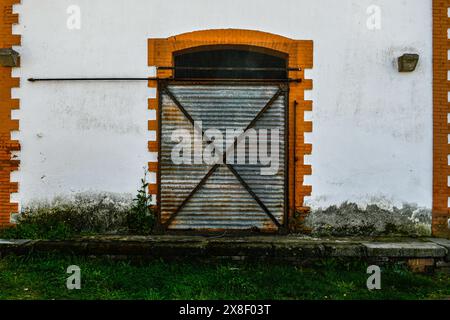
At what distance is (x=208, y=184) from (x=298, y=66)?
246cm

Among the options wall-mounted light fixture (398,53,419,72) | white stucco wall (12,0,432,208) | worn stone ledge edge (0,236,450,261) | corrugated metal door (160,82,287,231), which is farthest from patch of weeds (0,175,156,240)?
wall-mounted light fixture (398,53,419,72)

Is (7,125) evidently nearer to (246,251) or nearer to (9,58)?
(9,58)

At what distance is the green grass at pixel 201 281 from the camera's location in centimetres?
505

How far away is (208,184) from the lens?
7156mm

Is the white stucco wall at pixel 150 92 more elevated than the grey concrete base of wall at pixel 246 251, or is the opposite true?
the white stucco wall at pixel 150 92

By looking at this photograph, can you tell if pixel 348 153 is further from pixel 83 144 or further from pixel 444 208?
pixel 83 144

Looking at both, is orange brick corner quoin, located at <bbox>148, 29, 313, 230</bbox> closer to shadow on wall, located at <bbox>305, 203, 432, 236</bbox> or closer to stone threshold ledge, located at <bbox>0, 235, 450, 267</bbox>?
shadow on wall, located at <bbox>305, 203, 432, 236</bbox>

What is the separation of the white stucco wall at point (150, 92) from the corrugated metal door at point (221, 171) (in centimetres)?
46

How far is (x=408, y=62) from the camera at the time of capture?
→ 6.96 m

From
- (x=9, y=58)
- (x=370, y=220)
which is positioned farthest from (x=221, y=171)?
(x=9, y=58)

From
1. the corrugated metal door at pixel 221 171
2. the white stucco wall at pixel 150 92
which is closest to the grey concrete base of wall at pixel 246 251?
the corrugated metal door at pixel 221 171

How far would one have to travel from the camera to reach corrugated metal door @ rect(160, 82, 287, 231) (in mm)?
7125

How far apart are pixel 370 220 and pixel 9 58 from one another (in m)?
6.42

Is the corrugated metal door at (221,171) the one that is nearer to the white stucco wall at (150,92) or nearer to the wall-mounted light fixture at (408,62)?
the white stucco wall at (150,92)
